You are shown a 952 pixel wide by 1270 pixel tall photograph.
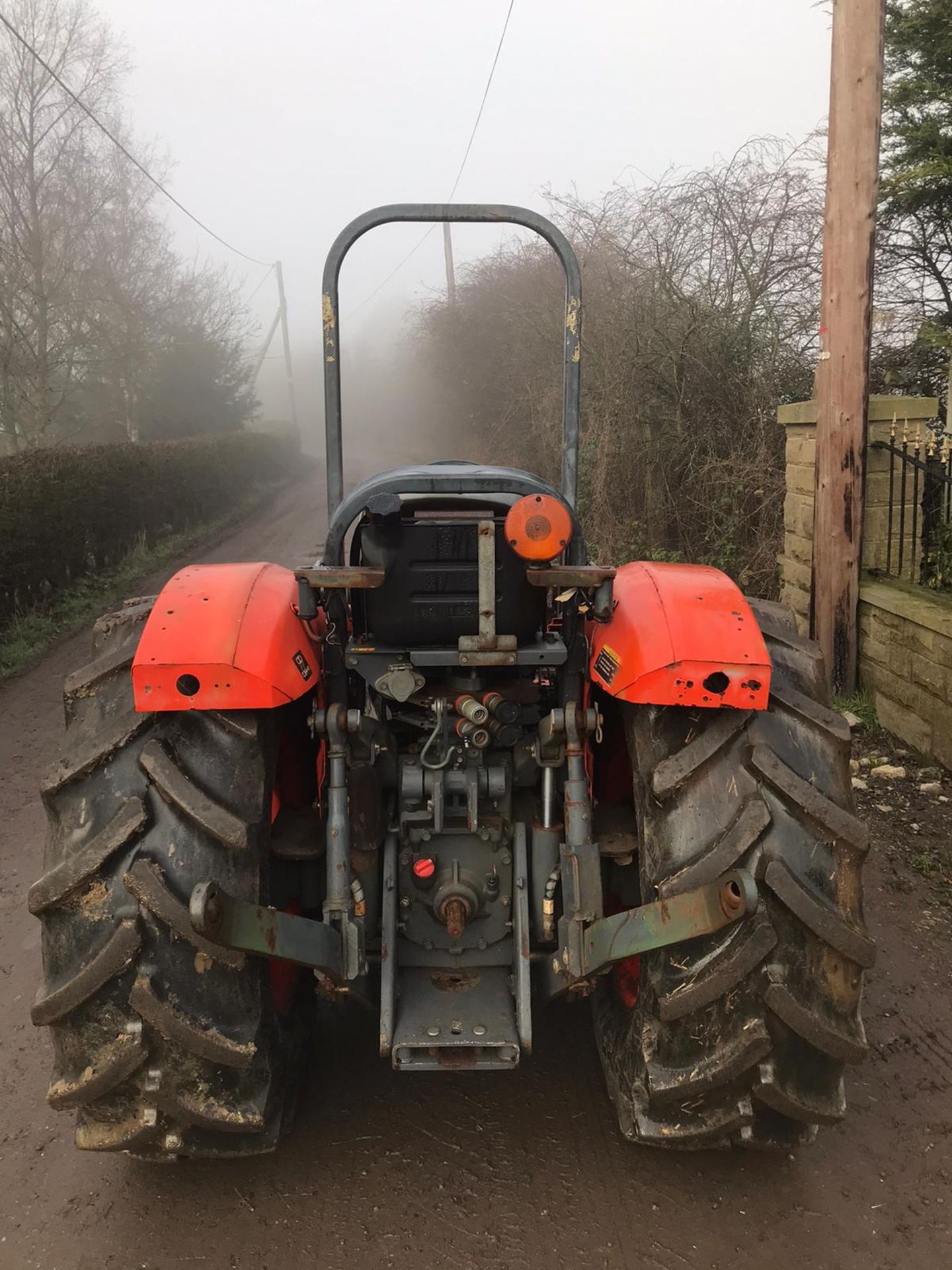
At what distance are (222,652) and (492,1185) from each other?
1494 millimetres

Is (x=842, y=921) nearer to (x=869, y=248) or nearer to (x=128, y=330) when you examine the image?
(x=869, y=248)

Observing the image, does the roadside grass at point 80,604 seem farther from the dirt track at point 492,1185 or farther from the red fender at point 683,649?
the red fender at point 683,649

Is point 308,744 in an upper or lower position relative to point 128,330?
lower

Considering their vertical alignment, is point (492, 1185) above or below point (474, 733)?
below

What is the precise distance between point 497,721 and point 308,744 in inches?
31.4

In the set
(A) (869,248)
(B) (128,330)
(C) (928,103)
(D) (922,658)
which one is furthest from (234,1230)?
(B) (128,330)

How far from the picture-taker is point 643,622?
223cm

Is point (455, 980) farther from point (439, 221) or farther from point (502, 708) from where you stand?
point (439, 221)

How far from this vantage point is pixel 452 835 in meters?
2.45

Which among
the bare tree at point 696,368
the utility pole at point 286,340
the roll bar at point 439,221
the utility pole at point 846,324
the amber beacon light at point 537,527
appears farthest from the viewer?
the utility pole at point 286,340

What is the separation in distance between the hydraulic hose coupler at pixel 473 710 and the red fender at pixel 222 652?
1.31 ft

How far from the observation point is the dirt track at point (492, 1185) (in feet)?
6.81

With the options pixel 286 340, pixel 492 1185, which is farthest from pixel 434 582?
pixel 286 340

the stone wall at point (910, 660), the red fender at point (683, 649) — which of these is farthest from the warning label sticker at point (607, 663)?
the stone wall at point (910, 660)
